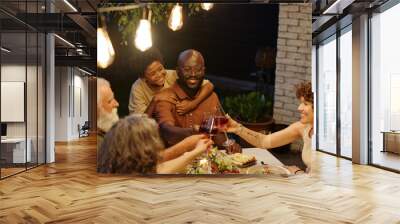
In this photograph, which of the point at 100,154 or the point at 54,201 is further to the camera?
the point at 100,154

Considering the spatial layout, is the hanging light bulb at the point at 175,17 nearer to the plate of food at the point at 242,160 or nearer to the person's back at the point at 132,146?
the person's back at the point at 132,146

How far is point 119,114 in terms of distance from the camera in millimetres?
6691

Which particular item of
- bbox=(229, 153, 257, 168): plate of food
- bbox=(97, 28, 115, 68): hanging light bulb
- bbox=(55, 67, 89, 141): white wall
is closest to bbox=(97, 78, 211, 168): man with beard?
bbox=(97, 28, 115, 68): hanging light bulb

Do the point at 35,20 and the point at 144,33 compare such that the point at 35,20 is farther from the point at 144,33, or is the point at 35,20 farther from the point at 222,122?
the point at 222,122

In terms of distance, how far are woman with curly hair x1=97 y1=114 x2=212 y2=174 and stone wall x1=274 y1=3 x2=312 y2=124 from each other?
55.9 inches

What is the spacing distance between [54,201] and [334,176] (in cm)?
448

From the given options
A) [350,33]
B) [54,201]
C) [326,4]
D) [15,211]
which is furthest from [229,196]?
[350,33]

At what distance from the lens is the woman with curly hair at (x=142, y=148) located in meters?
6.61

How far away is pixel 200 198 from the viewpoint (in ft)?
16.8

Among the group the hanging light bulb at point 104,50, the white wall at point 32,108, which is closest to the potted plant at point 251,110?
the hanging light bulb at point 104,50

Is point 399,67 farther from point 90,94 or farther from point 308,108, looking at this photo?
point 90,94

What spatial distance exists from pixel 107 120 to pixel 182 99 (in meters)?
1.29

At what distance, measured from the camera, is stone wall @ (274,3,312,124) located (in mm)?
6762

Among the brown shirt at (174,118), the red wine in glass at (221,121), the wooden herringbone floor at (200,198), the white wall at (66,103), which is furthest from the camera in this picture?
the white wall at (66,103)
